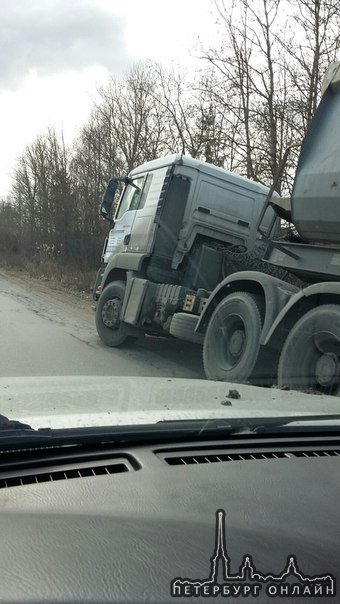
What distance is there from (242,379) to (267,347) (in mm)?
462

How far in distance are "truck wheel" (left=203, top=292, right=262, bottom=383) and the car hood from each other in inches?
86.4

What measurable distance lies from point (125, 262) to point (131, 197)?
1444 mm

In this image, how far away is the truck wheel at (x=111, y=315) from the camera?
396 inches

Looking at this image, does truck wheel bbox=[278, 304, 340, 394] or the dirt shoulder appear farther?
the dirt shoulder

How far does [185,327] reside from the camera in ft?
26.7

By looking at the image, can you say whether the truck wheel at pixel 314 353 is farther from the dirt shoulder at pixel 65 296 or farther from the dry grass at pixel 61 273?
the dry grass at pixel 61 273

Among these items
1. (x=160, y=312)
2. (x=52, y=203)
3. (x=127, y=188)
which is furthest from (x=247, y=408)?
(x=52, y=203)

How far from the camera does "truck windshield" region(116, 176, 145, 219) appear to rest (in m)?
10.5

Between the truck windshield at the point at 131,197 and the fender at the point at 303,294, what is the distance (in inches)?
188

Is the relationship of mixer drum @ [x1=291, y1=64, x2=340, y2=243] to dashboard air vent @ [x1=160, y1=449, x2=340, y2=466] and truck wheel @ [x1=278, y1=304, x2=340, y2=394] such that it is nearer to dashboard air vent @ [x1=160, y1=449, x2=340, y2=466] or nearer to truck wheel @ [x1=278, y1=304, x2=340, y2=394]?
truck wheel @ [x1=278, y1=304, x2=340, y2=394]

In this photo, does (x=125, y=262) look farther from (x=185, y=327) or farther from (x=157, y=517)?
(x=157, y=517)

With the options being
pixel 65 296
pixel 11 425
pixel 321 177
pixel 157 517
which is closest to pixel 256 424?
pixel 157 517

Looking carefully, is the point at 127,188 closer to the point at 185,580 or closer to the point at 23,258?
the point at 185,580

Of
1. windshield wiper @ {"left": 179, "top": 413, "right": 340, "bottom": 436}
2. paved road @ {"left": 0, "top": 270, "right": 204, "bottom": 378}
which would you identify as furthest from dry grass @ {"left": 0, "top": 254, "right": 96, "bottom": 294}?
windshield wiper @ {"left": 179, "top": 413, "right": 340, "bottom": 436}
